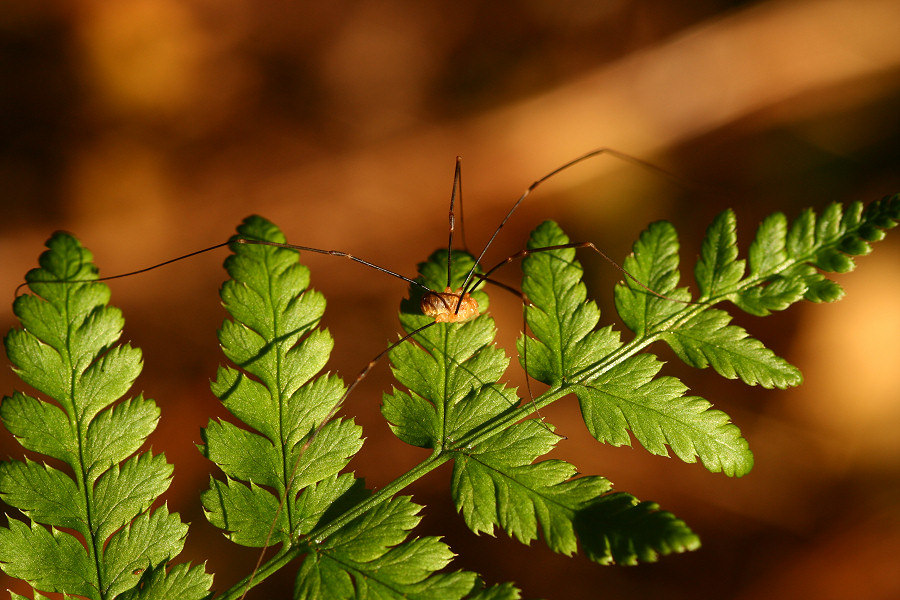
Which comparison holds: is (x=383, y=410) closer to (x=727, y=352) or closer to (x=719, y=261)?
(x=727, y=352)

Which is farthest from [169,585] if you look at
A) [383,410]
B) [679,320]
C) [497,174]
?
[497,174]

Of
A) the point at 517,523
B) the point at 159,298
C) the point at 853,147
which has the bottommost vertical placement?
the point at 517,523

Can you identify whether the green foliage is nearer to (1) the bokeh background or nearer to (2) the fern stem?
(2) the fern stem

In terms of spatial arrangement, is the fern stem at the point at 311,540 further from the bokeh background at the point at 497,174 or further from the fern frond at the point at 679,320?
the bokeh background at the point at 497,174

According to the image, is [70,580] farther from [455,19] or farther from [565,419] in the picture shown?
[455,19]

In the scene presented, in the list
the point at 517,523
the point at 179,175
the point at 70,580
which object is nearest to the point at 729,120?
the point at 517,523

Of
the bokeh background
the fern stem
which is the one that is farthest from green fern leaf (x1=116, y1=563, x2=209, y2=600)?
the bokeh background

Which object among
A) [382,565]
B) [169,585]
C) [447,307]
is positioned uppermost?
[447,307]
